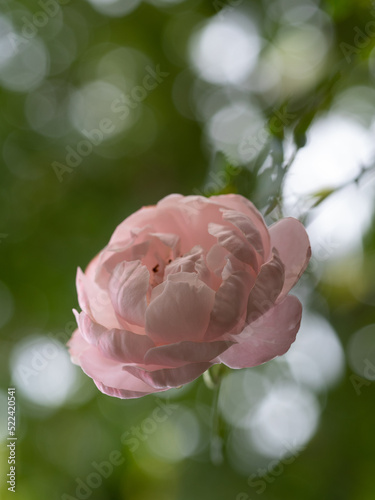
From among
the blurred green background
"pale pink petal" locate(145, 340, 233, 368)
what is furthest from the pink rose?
the blurred green background

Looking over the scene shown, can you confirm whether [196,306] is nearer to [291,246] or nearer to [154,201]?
[291,246]

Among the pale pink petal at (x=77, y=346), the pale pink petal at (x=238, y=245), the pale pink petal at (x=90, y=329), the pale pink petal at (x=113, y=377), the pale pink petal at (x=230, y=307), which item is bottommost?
the pale pink petal at (x=77, y=346)

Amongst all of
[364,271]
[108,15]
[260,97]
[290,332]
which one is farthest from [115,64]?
[290,332]

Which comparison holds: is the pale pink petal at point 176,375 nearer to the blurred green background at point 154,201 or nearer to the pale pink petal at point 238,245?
the pale pink petal at point 238,245

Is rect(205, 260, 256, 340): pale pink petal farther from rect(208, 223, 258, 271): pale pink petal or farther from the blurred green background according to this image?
the blurred green background

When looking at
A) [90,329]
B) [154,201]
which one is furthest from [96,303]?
[154,201]

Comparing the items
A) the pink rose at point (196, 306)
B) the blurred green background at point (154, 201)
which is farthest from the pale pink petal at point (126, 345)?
the blurred green background at point (154, 201)

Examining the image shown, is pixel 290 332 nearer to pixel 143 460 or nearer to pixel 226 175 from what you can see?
pixel 226 175
